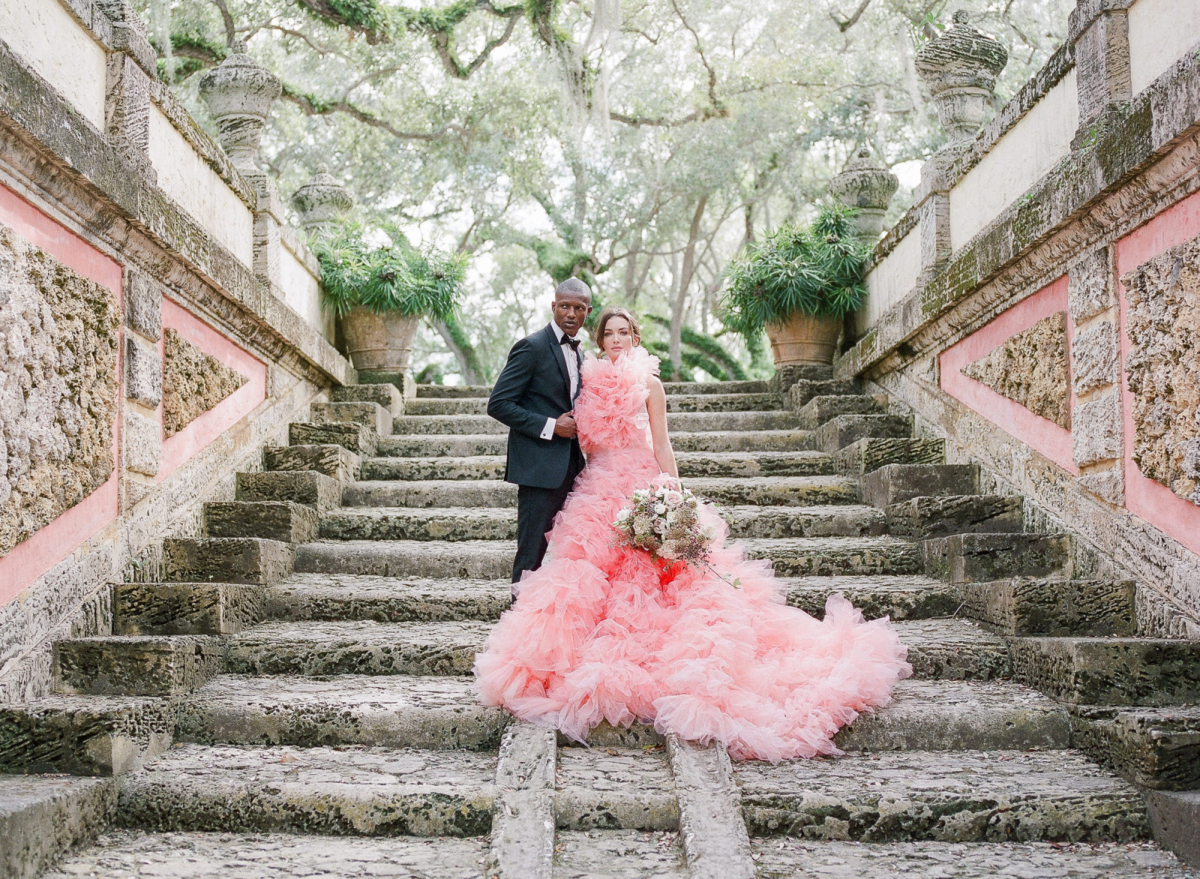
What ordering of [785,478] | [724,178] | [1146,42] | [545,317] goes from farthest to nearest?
[545,317] < [724,178] < [785,478] < [1146,42]

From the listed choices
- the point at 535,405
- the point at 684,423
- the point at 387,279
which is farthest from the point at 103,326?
the point at 684,423

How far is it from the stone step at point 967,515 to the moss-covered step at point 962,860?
7.26ft

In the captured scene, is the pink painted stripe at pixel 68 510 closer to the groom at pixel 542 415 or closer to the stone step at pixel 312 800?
the stone step at pixel 312 800

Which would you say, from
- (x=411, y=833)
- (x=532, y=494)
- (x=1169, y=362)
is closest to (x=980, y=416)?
(x=1169, y=362)

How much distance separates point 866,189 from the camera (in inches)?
303

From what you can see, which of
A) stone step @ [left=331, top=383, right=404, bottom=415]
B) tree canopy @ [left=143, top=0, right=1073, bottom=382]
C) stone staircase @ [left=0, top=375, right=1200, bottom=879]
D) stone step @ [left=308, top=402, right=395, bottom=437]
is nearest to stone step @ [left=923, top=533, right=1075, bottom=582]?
stone staircase @ [left=0, top=375, right=1200, bottom=879]

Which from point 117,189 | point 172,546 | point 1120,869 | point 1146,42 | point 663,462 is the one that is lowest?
point 1120,869

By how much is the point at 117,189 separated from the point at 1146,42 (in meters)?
4.24

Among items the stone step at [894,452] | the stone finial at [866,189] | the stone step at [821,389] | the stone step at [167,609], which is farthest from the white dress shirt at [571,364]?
the stone finial at [866,189]

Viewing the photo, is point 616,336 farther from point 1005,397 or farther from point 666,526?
point 1005,397

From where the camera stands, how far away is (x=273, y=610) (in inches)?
182

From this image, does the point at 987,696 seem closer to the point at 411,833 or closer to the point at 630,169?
the point at 411,833

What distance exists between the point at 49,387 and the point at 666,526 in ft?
7.68

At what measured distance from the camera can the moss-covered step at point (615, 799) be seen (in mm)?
2951
